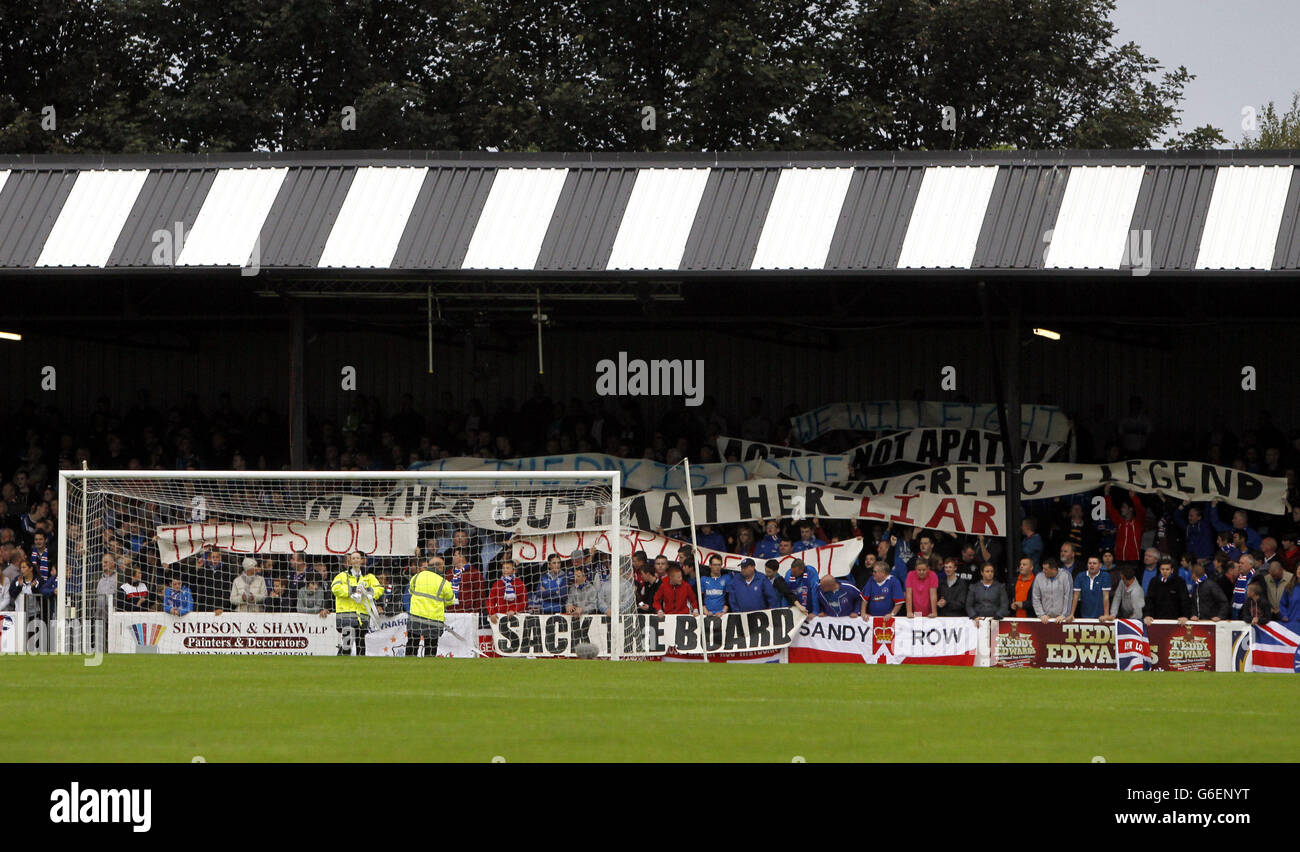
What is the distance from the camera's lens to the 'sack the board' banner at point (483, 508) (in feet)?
76.9

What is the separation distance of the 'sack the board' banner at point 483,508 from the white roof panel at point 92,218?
4.61 m

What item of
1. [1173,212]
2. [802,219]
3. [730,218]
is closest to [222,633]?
[730,218]

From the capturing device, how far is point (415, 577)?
71.9 ft

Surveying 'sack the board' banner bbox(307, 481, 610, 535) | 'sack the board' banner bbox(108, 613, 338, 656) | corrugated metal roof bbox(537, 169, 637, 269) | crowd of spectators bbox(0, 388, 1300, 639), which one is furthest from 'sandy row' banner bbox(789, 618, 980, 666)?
'sack the board' banner bbox(108, 613, 338, 656)

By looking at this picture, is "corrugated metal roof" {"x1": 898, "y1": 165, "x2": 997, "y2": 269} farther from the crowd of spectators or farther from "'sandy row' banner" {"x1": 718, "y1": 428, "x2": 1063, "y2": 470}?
"'sandy row' banner" {"x1": 718, "y1": 428, "x2": 1063, "y2": 470}

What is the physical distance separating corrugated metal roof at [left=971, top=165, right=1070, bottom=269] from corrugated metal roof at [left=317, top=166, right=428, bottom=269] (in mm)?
7786

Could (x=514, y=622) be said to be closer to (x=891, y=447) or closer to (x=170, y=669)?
(x=170, y=669)

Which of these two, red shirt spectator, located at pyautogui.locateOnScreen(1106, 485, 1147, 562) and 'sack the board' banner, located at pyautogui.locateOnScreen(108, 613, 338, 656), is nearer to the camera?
'sack the board' banner, located at pyautogui.locateOnScreen(108, 613, 338, 656)

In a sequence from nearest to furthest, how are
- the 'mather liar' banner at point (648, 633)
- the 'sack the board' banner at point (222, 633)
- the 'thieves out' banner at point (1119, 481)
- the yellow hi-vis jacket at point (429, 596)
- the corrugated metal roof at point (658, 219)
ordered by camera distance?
the 'mather liar' banner at point (648, 633)
the 'sack the board' banner at point (222, 633)
the yellow hi-vis jacket at point (429, 596)
the corrugated metal roof at point (658, 219)
the 'thieves out' banner at point (1119, 481)

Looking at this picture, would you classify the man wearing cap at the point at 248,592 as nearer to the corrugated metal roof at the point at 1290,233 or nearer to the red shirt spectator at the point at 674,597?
the red shirt spectator at the point at 674,597

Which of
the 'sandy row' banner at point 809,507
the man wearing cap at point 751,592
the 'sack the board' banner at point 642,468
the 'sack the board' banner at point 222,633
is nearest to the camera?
the 'sack the board' banner at point 222,633

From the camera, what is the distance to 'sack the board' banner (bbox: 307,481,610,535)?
76.9ft

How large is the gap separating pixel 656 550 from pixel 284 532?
199 inches

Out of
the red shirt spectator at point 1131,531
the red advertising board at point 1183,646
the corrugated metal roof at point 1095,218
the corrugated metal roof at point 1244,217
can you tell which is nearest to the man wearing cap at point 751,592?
the red advertising board at point 1183,646
